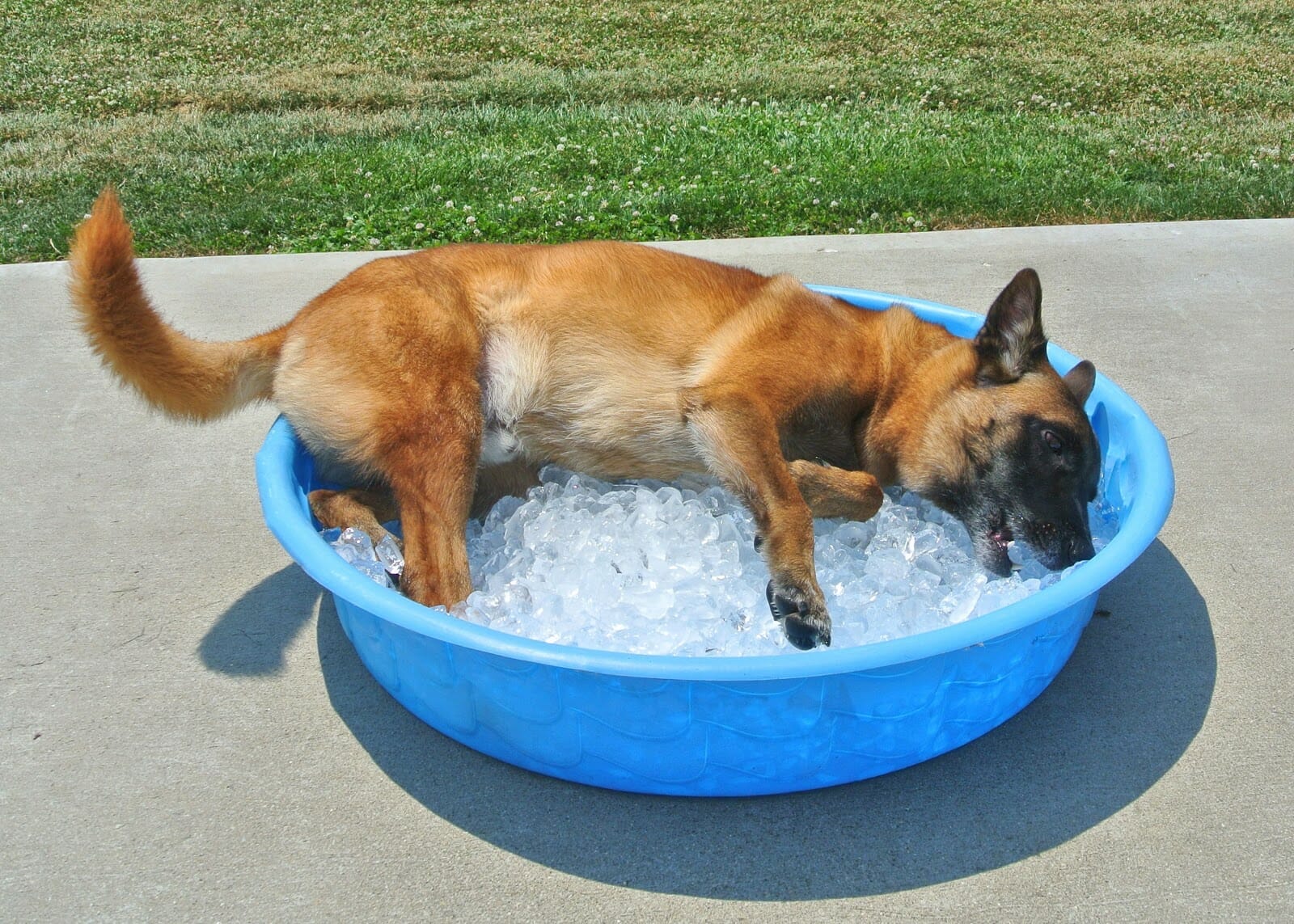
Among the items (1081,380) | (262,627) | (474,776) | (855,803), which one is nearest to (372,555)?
(262,627)

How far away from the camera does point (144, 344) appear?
3.33m

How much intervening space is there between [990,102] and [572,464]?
265 inches

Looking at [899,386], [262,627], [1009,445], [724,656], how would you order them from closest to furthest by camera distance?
1. [724,656]
2. [1009,445]
3. [262,627]
4. [899,386]

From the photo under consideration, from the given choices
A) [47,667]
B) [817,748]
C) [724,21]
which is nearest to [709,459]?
[817,748]

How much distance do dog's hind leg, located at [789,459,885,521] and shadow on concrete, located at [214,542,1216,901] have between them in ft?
2.49

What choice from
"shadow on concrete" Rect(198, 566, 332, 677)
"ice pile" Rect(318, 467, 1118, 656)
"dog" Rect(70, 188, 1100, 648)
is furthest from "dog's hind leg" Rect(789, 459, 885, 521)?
"shadow on concrete" Rect(198, 566, 332, 677)

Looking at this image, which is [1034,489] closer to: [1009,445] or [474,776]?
[1009,445]

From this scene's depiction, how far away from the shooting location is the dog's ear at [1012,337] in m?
3.43

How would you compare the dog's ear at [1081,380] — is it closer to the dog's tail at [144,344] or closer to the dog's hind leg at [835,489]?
the dog's hind leg at [835,489]

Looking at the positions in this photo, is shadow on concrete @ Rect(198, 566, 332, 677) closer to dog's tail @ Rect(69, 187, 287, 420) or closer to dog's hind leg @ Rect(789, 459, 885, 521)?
dog's tail @ Rect(69, 187, 287, 420)

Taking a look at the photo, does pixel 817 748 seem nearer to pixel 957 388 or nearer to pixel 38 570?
pixel 957 388

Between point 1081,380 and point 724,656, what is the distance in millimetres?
1707

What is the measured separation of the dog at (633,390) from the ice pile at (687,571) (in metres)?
0.12

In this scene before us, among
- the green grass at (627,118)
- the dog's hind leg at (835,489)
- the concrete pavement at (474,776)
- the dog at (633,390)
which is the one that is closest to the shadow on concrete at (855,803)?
the concrete pavement at (474,776)
